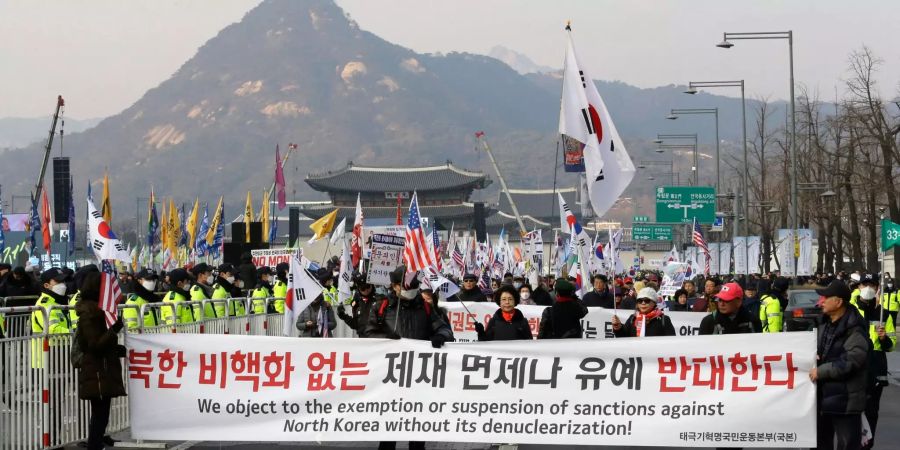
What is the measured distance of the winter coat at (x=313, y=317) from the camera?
1573cm

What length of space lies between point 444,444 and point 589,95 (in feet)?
13.0

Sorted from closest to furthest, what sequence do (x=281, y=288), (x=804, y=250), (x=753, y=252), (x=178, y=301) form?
(x=178, y=301) < (x=281, y=288) < (x=804, y=250) < (x=753, y=252)

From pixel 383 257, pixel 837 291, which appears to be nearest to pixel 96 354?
pixel 383 257

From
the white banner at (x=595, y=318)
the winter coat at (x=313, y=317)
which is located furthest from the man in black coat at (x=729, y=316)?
the winter coat at (x=313, y=317)

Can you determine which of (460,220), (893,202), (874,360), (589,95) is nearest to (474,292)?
(589,95)

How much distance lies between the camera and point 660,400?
9227 millimetres

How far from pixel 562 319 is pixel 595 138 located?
2520 mm

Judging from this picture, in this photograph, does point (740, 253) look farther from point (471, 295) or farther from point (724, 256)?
point (471, 295)

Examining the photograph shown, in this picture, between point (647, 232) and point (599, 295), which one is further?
point (647, 232)

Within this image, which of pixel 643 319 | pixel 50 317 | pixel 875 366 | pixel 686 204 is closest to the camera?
pixel 875 366

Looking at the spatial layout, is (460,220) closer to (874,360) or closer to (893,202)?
(893,202)

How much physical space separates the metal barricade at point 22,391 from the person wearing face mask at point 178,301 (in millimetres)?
2561

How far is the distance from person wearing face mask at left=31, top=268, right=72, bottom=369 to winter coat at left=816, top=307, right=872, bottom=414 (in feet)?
18.3

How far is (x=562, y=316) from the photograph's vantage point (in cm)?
1182
